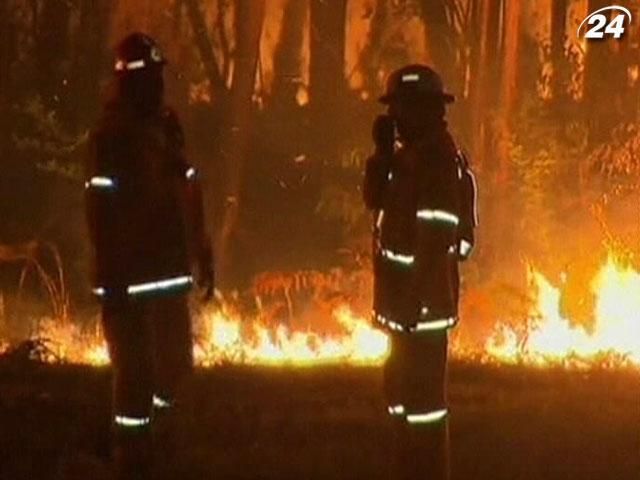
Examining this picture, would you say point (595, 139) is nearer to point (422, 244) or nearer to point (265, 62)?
point (265, 62)

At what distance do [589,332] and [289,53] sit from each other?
4.96 meters

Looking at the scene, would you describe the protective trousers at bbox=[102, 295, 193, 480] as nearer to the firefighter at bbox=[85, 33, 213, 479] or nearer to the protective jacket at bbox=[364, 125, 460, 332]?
the firefighter at bbox=[85, 33, 213, 479]

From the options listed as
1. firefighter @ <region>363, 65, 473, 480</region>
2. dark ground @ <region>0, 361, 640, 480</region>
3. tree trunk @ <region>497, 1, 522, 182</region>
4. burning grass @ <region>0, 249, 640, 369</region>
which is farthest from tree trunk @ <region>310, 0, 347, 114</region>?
firefighter @ <region>363, 65, 473, 480</region>

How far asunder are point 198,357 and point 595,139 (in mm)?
4964

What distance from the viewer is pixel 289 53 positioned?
15.3 meters

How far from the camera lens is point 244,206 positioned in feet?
47.1

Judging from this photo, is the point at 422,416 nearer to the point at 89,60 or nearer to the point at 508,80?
the point at 508,80

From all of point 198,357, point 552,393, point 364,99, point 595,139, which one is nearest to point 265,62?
point 364,99

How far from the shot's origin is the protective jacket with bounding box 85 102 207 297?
7203mm

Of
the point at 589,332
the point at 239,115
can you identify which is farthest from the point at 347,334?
the point at 239,115

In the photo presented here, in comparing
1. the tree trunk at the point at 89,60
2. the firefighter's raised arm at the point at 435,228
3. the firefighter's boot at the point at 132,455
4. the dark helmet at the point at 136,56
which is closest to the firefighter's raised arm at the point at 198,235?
the dark helmet at the point at 136,56

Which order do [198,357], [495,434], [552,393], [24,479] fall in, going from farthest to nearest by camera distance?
[198,357] → [552,393] → [495,434] → [24,479]

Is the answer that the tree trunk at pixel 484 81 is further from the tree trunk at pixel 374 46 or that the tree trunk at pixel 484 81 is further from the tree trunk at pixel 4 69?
the tree trunk at pixel 4 69

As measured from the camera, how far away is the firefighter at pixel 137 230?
721 cm
